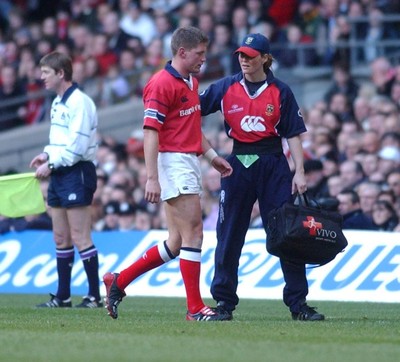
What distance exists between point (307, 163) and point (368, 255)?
1802 millimetres

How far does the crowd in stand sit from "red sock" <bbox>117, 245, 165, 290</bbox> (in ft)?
13.5

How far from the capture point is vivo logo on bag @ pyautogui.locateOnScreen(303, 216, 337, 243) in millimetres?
10273

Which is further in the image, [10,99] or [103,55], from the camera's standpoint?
[10,99]

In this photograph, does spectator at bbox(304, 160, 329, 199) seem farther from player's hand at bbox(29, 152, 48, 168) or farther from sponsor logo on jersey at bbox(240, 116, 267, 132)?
sponsor logo on jersey at bbox(240, 116, 267, 132)

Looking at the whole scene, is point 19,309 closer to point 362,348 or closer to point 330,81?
point 362,348

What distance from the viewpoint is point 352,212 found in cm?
1477

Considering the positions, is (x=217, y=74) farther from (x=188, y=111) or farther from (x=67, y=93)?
(x=188, y=111)

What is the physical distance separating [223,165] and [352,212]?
4.62m

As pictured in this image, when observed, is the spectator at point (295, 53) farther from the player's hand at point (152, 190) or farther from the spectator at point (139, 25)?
the player's hand at point (152, 190)

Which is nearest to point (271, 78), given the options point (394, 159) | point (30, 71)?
point (394, 159)

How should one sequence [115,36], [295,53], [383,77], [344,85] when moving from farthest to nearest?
1. [115,36]
2. [295,53]
3. [344,85]
4. [383,77]

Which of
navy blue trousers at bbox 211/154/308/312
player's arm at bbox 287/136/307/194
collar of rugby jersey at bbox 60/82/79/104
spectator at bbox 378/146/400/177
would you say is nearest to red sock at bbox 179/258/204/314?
navy blue trousers at bbox 211/154/308/312

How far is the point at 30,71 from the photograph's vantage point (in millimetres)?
23578

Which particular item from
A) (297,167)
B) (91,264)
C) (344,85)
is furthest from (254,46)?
(344,85)
